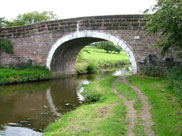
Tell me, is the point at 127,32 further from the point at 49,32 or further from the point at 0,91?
the point at 0,91

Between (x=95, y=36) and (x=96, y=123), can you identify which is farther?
(x=95, y=36)

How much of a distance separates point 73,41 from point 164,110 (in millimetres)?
11074

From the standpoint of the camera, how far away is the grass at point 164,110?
5.04 m

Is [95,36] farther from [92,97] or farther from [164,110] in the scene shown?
[164,110]

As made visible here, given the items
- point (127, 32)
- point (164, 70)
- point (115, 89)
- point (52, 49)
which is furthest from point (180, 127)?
point (52, 49)

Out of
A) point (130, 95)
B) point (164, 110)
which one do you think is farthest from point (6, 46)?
point (164, 110)

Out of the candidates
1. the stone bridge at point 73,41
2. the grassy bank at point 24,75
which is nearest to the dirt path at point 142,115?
the stone bridge at point 73,41

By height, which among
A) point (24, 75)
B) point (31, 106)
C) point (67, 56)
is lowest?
point (31, 106)

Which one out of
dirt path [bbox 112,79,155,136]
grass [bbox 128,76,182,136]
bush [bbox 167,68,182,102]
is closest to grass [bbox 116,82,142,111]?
dirt path [bbox 112,79,155,136]

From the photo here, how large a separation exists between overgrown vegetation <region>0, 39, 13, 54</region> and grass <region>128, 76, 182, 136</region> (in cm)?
1170

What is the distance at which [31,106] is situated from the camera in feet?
30.7

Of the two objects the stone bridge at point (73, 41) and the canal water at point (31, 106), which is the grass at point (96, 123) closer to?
the canal water at point (31, 106)

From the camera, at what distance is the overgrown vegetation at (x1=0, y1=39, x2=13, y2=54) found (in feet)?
57.8

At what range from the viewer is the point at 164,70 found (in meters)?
13.1
